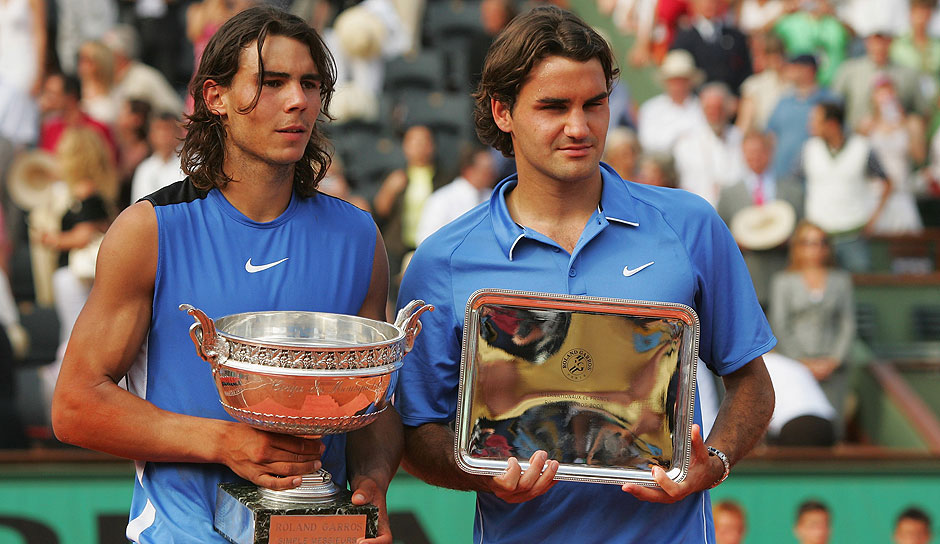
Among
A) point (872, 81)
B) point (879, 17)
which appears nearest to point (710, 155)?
point (872, 81)

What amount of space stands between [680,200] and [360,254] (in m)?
0.78

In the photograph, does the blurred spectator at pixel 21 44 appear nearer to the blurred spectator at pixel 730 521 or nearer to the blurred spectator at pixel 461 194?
the blurred spectator at pixel 461 194

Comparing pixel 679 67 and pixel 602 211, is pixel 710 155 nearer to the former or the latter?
pixel 679 67

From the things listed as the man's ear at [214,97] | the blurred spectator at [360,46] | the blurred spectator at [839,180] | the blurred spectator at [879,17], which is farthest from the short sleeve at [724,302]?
the blurred spectator at [879,17]

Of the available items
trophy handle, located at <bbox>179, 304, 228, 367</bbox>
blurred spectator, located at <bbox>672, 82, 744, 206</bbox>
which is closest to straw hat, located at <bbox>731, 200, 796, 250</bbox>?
blurred spectator, located at <bbox>672, 82, 744, 206</bbox>

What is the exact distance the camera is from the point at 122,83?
9820mm

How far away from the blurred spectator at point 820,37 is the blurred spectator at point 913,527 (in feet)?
21.7

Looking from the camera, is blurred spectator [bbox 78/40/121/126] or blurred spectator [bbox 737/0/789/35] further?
blurred spectator [bbox 737/0/789/35]

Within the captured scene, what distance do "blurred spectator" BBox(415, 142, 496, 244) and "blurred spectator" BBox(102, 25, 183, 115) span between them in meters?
2.12

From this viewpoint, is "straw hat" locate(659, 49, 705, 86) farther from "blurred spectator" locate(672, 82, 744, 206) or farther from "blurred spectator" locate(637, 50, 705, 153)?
"blurred spectator" locate(672, 82, 744, 206)

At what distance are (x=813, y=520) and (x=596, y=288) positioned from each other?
3711mm

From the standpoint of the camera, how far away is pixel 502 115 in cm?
327

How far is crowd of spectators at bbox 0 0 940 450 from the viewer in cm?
833

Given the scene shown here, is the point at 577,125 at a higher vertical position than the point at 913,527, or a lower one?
higher
